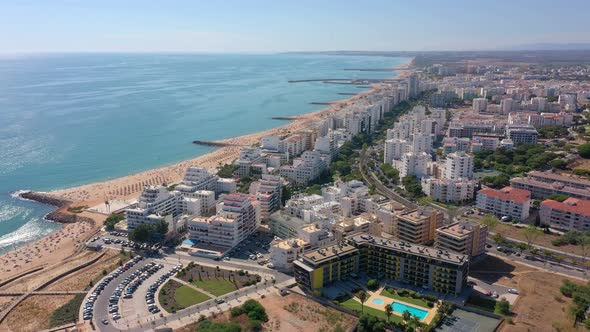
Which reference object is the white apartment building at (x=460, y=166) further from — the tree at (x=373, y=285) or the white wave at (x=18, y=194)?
the white wave at (x=18, y=194)

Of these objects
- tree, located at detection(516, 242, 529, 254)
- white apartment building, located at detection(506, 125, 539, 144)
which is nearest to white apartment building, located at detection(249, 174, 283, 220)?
tree, located at detection(516, 242, 529, 254)

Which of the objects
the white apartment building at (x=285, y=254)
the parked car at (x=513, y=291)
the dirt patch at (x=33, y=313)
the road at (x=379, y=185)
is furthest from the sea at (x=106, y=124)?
the parked car at (x=513, y=291)

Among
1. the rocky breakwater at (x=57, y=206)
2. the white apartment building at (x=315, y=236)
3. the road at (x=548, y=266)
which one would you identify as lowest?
the rocky breakwater at (x=57, y=206)

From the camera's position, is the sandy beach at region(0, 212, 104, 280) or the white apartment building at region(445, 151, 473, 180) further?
the white apartment building at region(445, 151, 473, 180)

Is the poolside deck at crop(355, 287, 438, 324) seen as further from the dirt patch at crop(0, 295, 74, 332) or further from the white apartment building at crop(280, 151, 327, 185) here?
the white apartment building at crop(280, 151, 327, 185)

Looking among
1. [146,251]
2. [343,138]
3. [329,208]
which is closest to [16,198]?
[146,251]
